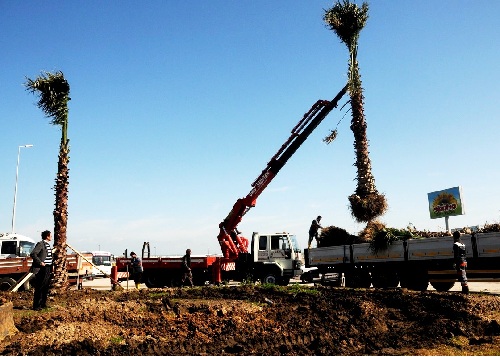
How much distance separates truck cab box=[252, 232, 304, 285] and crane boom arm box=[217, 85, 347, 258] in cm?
134

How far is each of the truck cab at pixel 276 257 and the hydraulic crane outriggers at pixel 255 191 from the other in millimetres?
907

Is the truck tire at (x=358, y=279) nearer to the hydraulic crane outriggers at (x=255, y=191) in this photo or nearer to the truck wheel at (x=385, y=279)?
the truck wheel at (x=385, y=279)

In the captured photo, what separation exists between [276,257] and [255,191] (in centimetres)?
340

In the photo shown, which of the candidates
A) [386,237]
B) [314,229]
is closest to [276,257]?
[314,229]

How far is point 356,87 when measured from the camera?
67.4 feet

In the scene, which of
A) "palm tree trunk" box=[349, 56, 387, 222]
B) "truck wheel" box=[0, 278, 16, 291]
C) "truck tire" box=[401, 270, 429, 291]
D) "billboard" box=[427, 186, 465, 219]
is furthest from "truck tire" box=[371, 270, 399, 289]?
"truck wheel" box=[0, 278, 16, 291]

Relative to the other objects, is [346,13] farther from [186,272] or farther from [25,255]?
[25,255]

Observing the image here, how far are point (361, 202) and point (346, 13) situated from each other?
31.3 feet

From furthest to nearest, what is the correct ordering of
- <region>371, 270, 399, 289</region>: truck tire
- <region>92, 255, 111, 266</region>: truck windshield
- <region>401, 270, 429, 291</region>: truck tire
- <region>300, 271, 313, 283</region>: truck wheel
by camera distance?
<region>92, 255, 111, 266</region>: truck windshield → <region>300, 271, 313, 283</region>: truck wheel → <region>371, 270, 399, 289</region>: truck tire → <region>401, 270, 429, 291</region>: truck tire

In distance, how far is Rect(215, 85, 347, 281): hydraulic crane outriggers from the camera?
20.6 m

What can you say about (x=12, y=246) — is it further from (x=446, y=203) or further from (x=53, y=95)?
(x=446, y=203)

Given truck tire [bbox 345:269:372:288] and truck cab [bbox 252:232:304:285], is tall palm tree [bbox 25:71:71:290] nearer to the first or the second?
truck cab [bbox 252:232:304:285]

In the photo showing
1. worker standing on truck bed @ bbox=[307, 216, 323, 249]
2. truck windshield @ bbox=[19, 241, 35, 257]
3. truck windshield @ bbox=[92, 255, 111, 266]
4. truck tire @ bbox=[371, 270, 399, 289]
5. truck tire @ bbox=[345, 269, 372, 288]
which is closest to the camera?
truck tire @ bbox=[371, 270, 399, 289]

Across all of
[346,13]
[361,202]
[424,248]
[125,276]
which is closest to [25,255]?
[125,276]
